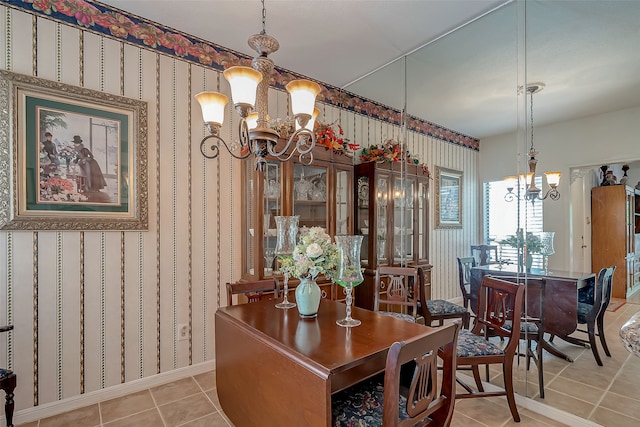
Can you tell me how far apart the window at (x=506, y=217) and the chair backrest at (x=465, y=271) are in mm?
278

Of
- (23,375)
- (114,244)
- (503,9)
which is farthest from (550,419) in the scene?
(23,375)

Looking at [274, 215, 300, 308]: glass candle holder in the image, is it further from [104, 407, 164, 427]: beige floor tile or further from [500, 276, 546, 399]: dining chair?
[500, 276, 546, 399]: dining chair

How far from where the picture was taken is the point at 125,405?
7.19 feet

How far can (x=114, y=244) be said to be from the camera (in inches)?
90.7

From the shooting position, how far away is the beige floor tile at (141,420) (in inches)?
78.0

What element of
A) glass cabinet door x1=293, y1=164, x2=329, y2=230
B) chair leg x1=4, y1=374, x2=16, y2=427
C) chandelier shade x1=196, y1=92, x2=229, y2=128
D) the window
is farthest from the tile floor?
chandelier shade x1=196, y1=92, x2=229, y2=128

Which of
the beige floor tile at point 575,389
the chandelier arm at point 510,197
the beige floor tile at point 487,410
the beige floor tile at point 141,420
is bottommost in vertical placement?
the beige floor tile at point 141,420

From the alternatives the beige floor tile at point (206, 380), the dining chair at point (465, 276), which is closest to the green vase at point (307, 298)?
the beige floor tile at point (206, 380)

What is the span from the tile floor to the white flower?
1.26 m

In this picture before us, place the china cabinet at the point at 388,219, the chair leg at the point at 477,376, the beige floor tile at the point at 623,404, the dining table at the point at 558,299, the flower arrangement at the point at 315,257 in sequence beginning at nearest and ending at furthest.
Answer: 1. the flower arrangement at the point at 315,257
2. the beige floor tile at the point at 623,404
3. the dining table at the point at 558,299
4. the chair leg at the point at 477,376
5. the china cabinet at the point at 388,219

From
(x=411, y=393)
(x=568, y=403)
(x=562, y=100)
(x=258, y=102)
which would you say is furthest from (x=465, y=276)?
(x=258, y=102)

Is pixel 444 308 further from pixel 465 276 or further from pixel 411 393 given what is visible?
pixel 411 393

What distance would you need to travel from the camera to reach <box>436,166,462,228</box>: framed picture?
2.80m

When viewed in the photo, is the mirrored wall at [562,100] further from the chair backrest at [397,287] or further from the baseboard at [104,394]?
the baseboard at [104,394]
